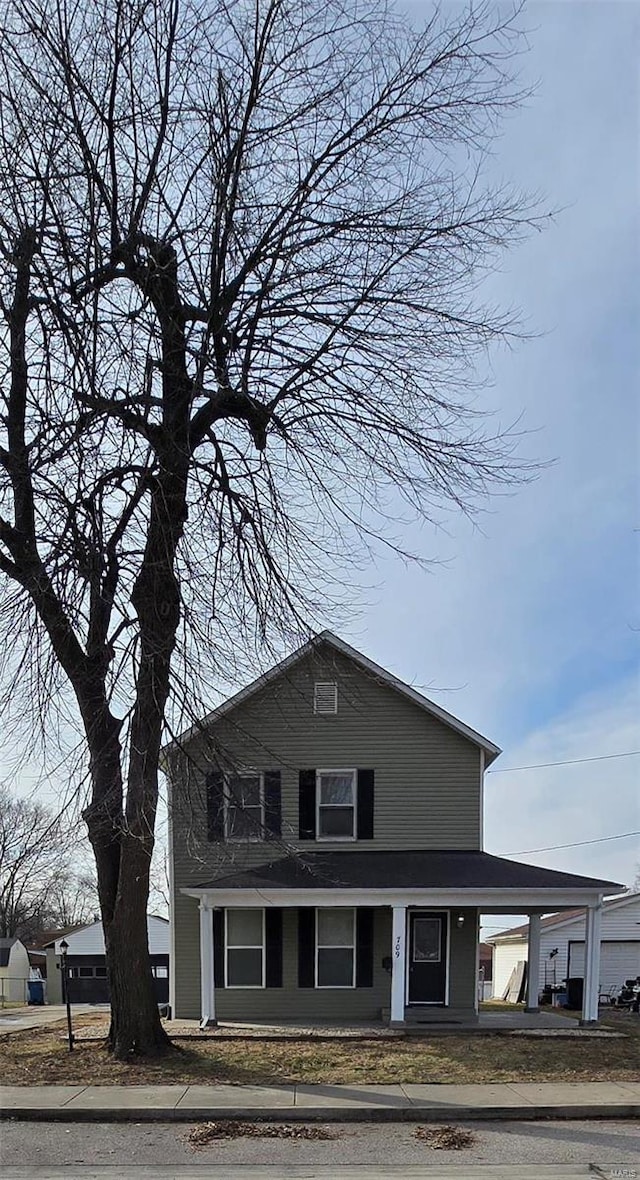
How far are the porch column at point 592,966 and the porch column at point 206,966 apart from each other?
6.06 metres

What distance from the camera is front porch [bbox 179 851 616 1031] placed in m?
15.8

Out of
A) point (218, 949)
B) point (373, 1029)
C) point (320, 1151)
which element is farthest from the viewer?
point (218, 949)

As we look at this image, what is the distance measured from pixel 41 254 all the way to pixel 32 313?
0.85 metres

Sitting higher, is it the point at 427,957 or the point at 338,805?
the point at 338,805

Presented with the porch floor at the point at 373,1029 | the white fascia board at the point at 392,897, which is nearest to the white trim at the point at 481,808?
the white fascia board at the point at 392,897

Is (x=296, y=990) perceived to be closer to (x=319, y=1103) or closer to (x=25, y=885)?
(x=319, y=1103)

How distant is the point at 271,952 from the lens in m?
17.2

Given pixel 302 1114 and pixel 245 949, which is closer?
pixel 302 1114

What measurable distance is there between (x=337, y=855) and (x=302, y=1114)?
336 inches

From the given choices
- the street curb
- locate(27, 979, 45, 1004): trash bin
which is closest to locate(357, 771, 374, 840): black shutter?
the street curb

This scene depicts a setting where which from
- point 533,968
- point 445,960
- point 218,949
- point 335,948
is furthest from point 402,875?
point 533,968

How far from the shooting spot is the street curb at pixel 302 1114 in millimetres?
8961

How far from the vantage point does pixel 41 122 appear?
897 cm

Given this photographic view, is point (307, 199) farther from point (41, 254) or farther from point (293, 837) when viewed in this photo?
point (293, 837)
